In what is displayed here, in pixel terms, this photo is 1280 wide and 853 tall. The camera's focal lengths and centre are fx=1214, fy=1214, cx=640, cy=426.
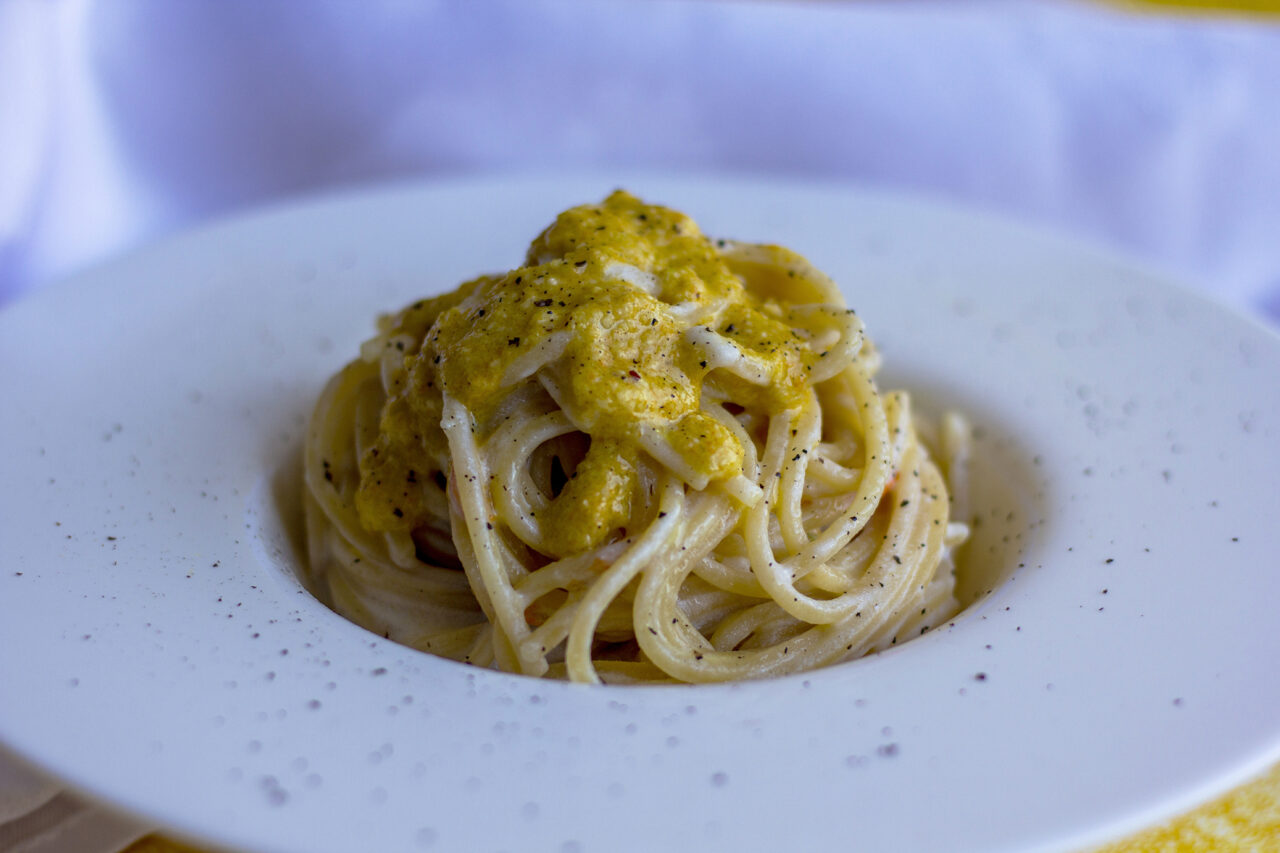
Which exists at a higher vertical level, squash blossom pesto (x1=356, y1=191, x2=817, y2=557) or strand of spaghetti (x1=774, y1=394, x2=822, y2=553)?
squash blossom pesto (x1=356, y1=191, x2=817, y2=557)

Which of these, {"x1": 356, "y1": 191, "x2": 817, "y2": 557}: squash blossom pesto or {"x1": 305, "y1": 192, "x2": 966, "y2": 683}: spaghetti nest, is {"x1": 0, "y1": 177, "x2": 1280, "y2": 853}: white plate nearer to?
{"x1": 305, "y1": 192, "x2": 966, "y2": 683}: spaghetti nest

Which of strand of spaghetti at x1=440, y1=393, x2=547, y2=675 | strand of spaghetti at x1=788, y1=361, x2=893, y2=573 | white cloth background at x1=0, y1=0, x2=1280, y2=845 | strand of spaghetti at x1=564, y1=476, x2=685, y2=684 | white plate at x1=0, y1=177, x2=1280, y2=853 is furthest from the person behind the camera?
white cloth background at x1=0, y1=0, x2=1280, y2=845

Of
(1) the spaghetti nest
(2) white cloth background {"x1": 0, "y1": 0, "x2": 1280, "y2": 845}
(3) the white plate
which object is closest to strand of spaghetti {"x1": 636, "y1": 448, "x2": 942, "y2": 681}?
(1) the spaghetti nest

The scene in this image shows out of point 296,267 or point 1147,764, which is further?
point 296,267

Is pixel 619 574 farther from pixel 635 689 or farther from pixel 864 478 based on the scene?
pixel 864 478

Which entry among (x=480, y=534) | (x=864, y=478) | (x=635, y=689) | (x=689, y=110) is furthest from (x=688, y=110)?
(x=635, y=689)

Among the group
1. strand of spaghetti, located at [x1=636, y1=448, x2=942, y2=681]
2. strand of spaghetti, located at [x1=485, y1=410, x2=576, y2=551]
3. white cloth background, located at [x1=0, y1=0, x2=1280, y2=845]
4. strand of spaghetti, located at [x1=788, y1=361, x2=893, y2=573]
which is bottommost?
strand of spaghetti, located at [x1=636, y1=448, x2=942, y2=681]

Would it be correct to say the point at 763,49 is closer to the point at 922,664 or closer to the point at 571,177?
the point at 571,177

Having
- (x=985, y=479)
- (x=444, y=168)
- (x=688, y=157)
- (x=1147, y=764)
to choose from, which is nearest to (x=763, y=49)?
(x=688, y=157)

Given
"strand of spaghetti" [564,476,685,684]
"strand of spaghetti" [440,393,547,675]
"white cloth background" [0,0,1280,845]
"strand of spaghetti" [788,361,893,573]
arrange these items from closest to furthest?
"strand of spaghetti" [564,476,685,684] → "strand of spaghetti" [440,393,547,675] → "strand of spaghetti" [788,361,893,573] → "white cloth background" [0,0,1280,845]
